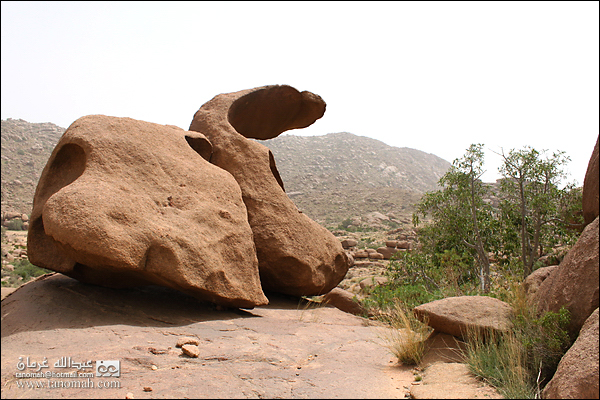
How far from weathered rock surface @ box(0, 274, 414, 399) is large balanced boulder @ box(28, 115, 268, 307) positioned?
1.30ft

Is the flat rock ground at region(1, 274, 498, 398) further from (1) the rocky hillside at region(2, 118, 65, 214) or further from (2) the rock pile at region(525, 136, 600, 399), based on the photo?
(1) the rocky hillside at region(2, 118, 65, 214)

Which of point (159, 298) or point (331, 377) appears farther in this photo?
point (159, 298)

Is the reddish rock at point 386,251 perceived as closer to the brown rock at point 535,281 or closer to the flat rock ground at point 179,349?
the flat rock ground at point 179,349

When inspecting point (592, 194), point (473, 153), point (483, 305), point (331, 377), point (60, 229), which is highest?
point (473, 153)

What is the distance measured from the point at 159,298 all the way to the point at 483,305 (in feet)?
14.2

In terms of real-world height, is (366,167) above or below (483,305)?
above

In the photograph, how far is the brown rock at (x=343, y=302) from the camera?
331 inches

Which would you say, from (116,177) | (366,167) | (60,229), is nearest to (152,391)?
(60,229)

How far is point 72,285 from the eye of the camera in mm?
6027

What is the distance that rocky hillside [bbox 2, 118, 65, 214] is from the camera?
99.3ft

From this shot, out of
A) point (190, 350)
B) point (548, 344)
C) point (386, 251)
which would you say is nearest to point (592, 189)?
point (548, 344)

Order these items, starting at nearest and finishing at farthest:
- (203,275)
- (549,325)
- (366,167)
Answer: (549,325)
(203,275)
(366,167)

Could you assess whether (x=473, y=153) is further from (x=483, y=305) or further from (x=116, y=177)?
(x=116, y=177)

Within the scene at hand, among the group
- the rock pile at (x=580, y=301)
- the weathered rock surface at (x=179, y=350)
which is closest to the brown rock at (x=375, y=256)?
the weathered rock surface at (x=179, y=350)
